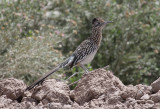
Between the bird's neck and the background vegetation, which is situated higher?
the background vegetation

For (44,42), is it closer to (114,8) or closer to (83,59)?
(83,59)

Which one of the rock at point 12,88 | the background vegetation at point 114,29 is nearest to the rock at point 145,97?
the rock at point 12,88

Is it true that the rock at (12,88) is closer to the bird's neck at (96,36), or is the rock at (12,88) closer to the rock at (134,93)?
the rock at (134,93)

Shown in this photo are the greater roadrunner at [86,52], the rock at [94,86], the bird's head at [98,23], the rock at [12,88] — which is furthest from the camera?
the bird's head at [98,23]

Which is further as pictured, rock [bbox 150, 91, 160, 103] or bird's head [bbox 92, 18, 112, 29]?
bird's head [bbox 92, 18, 112, 29]

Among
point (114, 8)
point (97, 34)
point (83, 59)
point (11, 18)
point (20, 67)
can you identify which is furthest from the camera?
point (114, 8)

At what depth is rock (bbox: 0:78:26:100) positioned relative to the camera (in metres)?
4.89

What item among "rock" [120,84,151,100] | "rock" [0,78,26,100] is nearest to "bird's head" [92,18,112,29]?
"rock" [0,78,26,100]

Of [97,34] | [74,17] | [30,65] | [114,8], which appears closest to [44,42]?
[30,65]

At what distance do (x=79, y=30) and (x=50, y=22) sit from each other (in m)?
0.81

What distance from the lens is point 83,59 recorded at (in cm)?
623

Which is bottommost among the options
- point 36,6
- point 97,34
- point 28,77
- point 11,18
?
point 28,77

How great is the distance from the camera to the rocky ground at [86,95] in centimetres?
407

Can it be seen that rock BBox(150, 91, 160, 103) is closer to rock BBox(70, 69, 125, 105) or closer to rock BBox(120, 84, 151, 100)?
rock BBox(120, 84, 151, 100)
